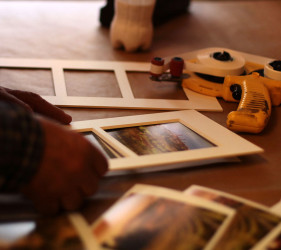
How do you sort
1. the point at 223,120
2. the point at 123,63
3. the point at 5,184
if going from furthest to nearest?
the point at 123,63 → the point at 223,120 → the point at 5,184

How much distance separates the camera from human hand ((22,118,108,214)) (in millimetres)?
627

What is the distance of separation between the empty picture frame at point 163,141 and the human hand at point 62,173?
103mm

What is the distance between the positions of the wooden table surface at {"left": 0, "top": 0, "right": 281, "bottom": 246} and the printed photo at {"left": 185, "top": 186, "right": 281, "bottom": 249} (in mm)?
48

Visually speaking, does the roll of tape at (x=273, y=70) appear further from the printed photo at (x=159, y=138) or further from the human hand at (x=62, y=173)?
the human hand at (x=62, y=173)

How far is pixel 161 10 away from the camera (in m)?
1.61

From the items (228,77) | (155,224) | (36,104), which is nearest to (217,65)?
(228,77)

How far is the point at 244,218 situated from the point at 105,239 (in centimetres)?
22

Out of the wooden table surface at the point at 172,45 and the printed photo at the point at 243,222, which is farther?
the wooden table surface at the point at 172,45

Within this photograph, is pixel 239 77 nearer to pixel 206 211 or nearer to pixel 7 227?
pixel 206 211

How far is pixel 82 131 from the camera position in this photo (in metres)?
0.91

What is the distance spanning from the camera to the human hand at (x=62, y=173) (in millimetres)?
627

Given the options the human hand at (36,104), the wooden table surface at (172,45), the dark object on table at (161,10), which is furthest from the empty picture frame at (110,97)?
the dark object on table at (161,10)

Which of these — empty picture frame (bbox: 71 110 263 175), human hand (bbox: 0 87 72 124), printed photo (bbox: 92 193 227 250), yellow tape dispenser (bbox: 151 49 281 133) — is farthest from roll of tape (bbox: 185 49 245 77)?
printed photo (bbox: 92 193 227 250)

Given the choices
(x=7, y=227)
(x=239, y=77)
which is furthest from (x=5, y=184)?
(x=239, y=77)
